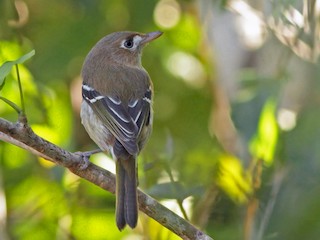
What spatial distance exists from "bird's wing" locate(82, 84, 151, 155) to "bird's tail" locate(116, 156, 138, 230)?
0.07m

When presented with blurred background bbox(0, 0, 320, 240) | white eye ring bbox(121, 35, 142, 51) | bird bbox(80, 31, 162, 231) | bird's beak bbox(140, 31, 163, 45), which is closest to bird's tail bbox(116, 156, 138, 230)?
bird bbox(80, 31, 162, 231)

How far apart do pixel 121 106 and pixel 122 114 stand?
0.12 m

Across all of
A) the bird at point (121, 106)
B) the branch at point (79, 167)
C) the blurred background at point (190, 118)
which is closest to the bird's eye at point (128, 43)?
the bird at point (121, 106)

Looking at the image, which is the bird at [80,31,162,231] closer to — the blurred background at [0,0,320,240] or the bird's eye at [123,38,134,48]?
the bird's eye at [123,38,134,48]

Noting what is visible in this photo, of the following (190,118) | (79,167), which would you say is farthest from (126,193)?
(190,118)

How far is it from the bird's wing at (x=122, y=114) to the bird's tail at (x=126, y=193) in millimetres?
70

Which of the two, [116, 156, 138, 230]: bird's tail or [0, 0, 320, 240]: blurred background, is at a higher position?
[116, 156, 138, 230]: bird's tail

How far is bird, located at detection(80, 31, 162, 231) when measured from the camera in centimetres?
401

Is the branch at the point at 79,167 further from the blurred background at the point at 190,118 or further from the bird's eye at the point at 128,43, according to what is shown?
the bird's eye at the point at 128,43

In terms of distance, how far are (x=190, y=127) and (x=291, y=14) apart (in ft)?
6.60

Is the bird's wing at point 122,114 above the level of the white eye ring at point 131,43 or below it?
above

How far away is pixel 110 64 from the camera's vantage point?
17.1ft

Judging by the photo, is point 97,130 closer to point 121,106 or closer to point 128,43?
point 121,106

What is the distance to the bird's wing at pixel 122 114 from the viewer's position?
4.25 m
